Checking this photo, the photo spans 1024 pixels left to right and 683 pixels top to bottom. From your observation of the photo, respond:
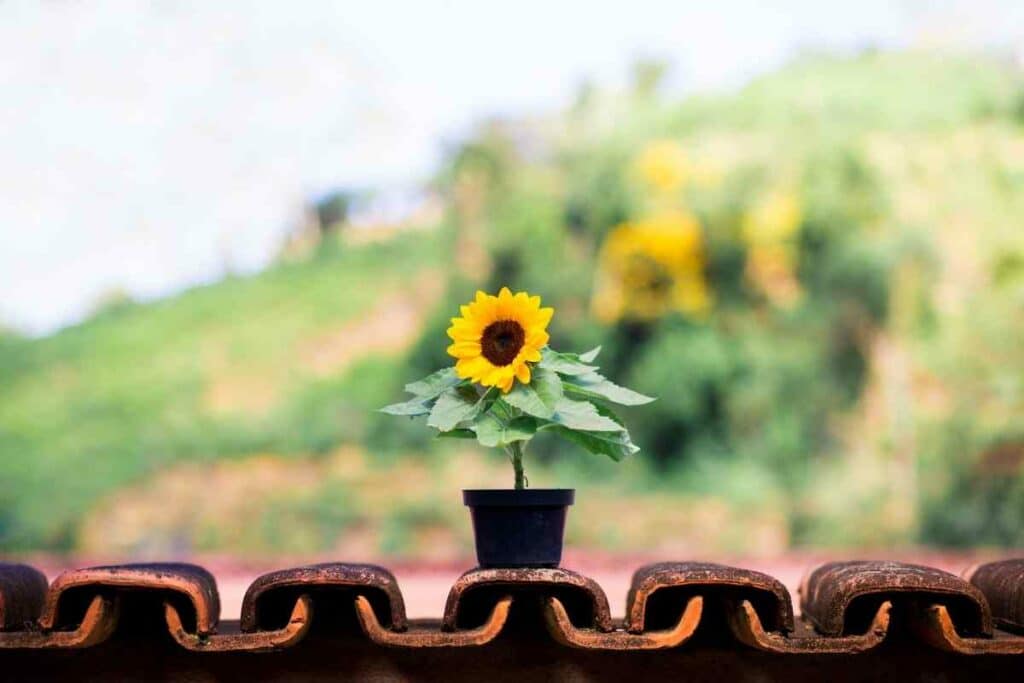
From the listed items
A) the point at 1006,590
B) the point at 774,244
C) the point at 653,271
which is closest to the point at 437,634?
the point at 1006,590

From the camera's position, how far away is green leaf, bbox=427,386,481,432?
2.30 m

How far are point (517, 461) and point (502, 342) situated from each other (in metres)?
0.21

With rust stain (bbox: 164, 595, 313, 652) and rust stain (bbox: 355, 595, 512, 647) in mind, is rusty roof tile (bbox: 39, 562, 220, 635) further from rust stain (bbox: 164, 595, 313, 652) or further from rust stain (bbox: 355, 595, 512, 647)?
rust stain (bbox: 355, 595, 512, 647)

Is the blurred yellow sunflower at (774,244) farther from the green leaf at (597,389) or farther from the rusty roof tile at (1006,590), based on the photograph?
the green leaf at (597,389)

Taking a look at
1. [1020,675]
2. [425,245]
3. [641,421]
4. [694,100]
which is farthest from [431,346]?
[1020,675]

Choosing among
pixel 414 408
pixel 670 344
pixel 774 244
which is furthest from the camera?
pixel 774 244

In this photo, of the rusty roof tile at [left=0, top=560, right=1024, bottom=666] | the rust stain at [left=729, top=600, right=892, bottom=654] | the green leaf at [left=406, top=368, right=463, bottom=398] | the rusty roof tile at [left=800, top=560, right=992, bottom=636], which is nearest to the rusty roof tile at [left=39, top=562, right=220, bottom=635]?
the rusty roof tile at [left=0, top=560, right=1024, bottom=666]

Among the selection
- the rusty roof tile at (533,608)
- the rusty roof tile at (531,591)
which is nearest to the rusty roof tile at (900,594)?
the rusty roof tile at (533,608)

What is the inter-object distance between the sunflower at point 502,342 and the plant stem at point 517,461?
0.13 meters

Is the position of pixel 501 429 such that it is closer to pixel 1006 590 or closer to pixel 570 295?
pixel 1006 590

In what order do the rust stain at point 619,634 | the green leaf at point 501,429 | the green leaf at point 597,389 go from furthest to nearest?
the green leaf at point 597,389 < the green leaf at point 501,429 < the rust stain at point 619,634

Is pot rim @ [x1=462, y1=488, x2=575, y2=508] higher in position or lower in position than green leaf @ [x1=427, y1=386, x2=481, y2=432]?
lower

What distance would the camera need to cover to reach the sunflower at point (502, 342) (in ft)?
7.66

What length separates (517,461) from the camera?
2.41m
